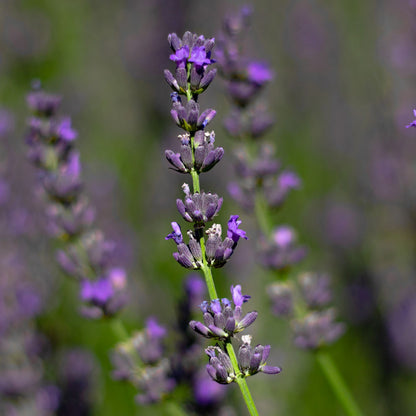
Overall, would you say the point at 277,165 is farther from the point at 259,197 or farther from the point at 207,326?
the point at 207,326

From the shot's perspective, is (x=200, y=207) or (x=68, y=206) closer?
(x=200, y=207)

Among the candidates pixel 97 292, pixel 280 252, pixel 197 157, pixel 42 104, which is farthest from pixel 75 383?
pixel 197 157

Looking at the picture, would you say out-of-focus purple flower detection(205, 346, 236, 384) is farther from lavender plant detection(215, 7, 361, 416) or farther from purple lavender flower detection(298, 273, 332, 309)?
purple lavender flower detection(298, 273, 332, 309)

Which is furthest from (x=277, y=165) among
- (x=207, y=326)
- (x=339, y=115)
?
(x=339, y=115)

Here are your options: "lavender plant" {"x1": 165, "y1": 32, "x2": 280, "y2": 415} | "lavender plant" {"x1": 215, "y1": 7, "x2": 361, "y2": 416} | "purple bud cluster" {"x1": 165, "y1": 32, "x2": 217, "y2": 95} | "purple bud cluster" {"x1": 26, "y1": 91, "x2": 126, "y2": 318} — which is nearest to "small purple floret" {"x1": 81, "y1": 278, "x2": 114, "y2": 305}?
"purple bud cluster" {"x1": 26, "y1": 91, "x2": 126, "y2": 318}

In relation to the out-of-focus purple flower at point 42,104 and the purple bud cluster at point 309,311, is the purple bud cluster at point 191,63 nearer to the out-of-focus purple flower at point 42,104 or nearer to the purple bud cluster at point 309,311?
the out-of-focus purple flower at point 42,104

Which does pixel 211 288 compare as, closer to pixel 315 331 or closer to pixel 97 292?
pixel 97 292

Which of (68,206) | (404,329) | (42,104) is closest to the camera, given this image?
(42,104)
